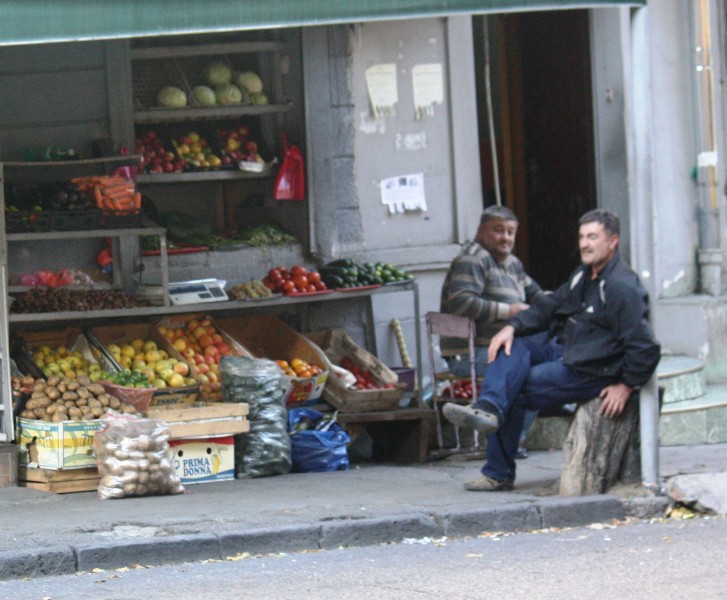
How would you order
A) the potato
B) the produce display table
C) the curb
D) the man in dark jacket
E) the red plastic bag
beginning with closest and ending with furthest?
the curb → the man in dark jacket → the potato → the produce display table → the red plastic bag

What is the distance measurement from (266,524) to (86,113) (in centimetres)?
401

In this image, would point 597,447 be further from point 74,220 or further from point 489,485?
point 74,220

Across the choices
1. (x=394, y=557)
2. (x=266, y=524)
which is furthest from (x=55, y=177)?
(x=394, y=557)

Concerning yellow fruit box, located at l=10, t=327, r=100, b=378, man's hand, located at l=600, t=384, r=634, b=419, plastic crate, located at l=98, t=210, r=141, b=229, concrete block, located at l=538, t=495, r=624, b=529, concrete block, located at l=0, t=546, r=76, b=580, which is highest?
plastic crate, located at l=98, t=210, r=141, b=229

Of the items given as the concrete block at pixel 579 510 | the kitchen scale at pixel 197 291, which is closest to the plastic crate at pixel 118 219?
the kitchen scale at pixel 197 291

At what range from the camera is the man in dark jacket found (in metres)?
8.18

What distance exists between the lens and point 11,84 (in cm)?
→ 1034

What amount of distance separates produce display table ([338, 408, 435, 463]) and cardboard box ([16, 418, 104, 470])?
1917 mm

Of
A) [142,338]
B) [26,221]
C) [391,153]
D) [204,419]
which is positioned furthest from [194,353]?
[391,153]

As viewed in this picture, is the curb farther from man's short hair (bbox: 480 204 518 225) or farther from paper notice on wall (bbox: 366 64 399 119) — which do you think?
paper notice on wall (bbox: 366 64 399 119)

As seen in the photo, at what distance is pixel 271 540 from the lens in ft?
24.8

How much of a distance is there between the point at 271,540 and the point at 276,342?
11.3 ft

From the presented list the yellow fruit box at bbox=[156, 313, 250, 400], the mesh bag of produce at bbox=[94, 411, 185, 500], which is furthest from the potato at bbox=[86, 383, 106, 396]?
the yellow fruit box at bbox=[156, 313, 250, 400]

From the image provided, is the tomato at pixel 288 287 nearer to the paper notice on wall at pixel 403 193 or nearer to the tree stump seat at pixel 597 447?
the paper notice on wall at pixel 403 193
